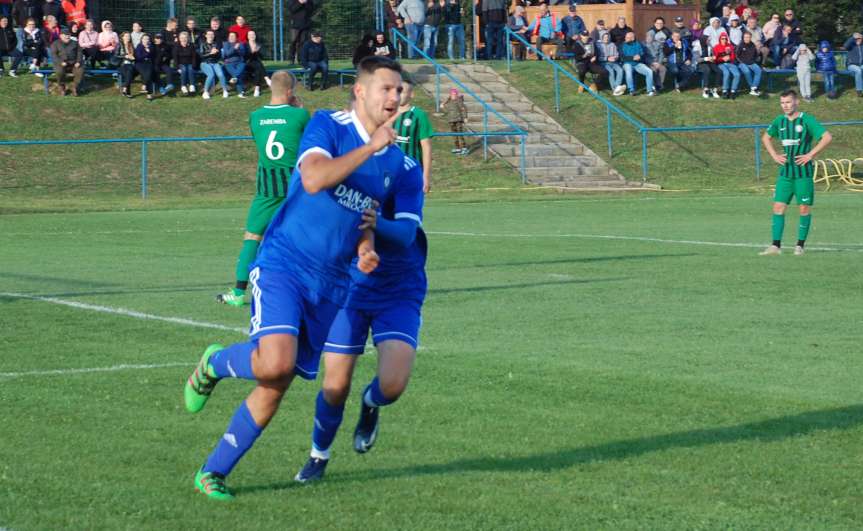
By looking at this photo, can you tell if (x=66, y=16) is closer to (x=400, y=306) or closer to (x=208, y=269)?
(x=208, y=269)

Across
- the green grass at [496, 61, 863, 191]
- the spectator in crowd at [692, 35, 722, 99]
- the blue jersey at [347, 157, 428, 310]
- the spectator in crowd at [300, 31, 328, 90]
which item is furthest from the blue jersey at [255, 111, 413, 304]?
the spectator in crowd at [692, 35, 722, 99]

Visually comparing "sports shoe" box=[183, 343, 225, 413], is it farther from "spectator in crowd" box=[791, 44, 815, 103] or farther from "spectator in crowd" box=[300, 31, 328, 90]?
"spectator in crowd" box=[791, 44, 815, 103]

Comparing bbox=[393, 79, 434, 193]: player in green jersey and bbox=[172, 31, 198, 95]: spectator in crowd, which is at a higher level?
bbox=[393, 79, 434, 193]: player in green jersey

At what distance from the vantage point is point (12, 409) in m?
8.02

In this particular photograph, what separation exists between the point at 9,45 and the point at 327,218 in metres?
32.3

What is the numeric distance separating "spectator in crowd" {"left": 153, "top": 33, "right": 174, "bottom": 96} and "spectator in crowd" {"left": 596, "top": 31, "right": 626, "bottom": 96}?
39.6 ft

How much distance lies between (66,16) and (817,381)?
31274 millimetres

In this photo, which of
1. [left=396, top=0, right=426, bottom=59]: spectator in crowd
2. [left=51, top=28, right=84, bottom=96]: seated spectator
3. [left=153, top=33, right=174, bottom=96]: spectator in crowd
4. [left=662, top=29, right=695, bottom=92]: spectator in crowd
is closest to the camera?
[left=51, top=28, right=84, bottom=96]: seated spectator

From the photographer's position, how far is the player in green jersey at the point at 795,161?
18.0 meters

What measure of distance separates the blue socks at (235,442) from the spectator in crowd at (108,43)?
31.6m

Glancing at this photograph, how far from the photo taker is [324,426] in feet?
21.0

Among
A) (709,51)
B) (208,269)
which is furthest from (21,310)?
(709,51)

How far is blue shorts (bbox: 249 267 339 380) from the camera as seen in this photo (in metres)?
5.84

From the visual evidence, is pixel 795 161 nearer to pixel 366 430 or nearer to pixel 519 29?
pixel 366 430
